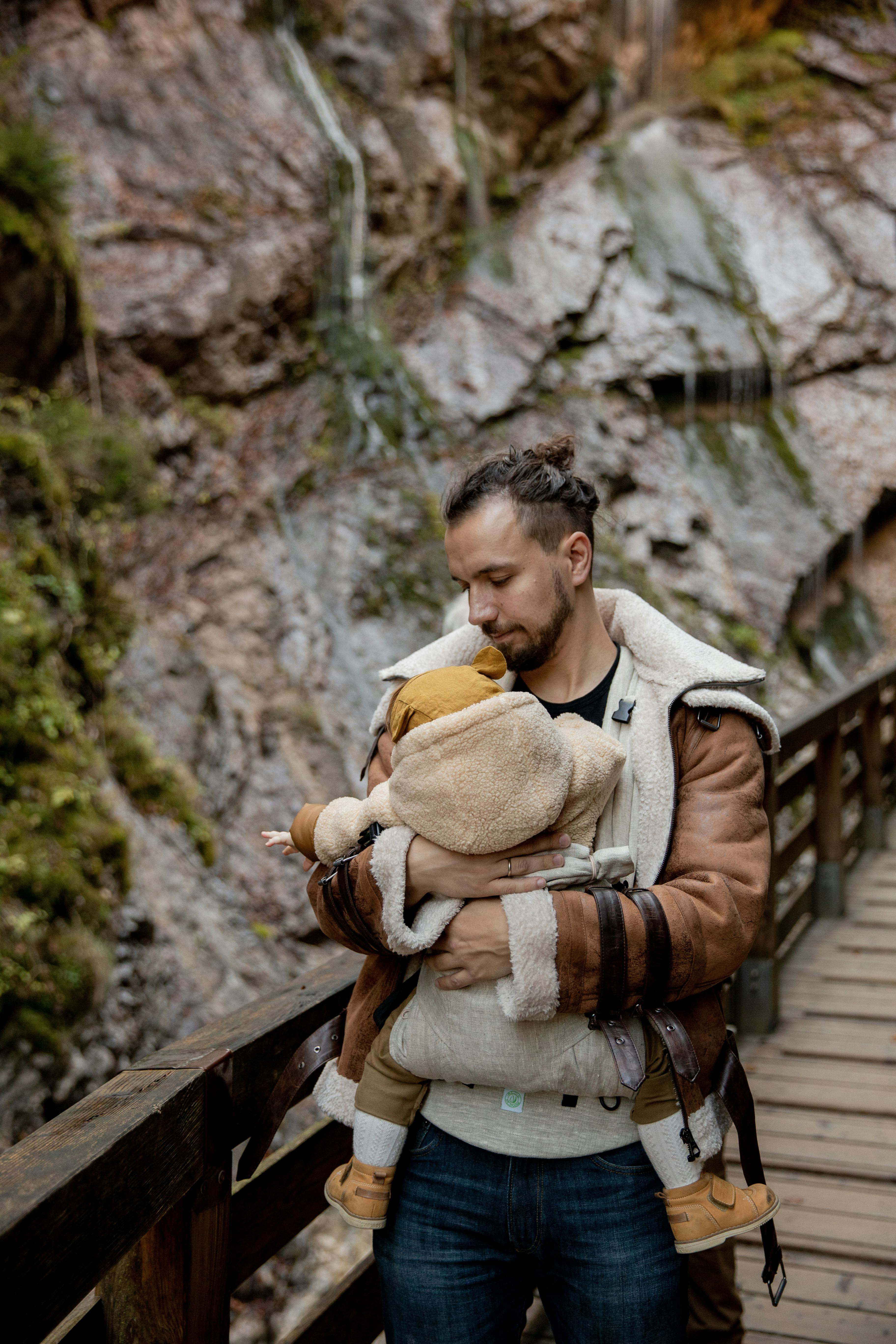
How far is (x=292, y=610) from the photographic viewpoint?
8469mm

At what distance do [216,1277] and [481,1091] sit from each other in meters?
0.51

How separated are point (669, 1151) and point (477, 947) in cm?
40

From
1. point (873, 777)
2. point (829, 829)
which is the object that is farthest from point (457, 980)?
point (873, 777)

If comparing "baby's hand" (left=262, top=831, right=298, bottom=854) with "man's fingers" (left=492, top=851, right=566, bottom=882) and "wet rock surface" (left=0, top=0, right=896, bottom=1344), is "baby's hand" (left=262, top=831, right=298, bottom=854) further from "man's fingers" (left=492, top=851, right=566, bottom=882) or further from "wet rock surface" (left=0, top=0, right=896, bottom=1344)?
→ "wet rock surface" (left=0, top=0, right=896, bottom=1344)

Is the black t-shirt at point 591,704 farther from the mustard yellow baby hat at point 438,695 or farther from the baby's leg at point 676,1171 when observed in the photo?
the baby's leg at point 676,1171

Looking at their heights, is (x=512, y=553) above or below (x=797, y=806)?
above

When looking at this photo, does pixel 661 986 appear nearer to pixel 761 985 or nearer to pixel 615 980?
pixel 615 980

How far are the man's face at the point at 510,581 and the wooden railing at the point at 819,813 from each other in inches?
56.4

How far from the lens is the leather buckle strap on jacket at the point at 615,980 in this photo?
1301 mm

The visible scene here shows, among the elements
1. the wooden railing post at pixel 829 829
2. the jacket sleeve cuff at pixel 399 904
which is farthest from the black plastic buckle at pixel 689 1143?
the wooden railing post at pixel 829 829

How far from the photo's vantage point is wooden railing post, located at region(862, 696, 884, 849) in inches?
229

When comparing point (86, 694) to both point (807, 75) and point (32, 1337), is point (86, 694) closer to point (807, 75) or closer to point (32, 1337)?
point (32, 1337)

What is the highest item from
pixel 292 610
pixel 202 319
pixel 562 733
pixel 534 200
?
pixel 534 200

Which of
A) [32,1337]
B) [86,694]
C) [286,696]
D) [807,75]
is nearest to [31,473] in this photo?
[86,694]
